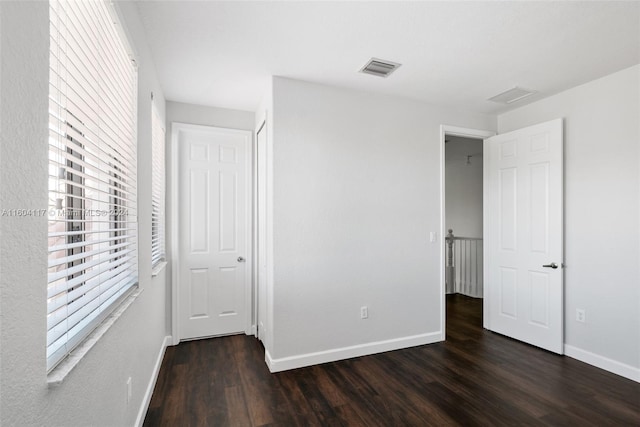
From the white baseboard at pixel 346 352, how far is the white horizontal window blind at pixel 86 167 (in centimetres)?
147

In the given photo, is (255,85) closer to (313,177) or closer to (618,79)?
(313,177)

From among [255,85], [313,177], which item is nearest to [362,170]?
[313,177]

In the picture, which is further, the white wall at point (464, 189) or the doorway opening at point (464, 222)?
the white wall at point (464, 189)

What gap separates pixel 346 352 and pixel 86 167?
2588 mm

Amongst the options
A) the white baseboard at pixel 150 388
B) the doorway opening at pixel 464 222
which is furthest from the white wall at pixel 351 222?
the doorway opening at pixel 464 222

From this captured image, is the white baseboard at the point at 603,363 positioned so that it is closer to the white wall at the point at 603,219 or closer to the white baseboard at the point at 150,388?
the white wall at the point at 603,219

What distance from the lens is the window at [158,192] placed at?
2830 millimetres

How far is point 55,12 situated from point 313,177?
6.92ft

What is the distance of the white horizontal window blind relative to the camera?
98 centimetres

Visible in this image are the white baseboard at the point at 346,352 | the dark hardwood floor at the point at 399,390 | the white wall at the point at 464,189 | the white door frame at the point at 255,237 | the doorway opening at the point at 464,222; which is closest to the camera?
the dark hardwood floor at the point at 399,390

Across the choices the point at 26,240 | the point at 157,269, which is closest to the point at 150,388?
the point at 157,269

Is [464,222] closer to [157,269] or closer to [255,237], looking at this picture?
[255,237]

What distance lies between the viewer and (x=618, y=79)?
2732 millimetres

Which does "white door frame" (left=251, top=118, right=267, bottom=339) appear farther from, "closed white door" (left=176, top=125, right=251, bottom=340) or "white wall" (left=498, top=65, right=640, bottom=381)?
"white wall" (left=498, top=65, right=640, bottom=381)
